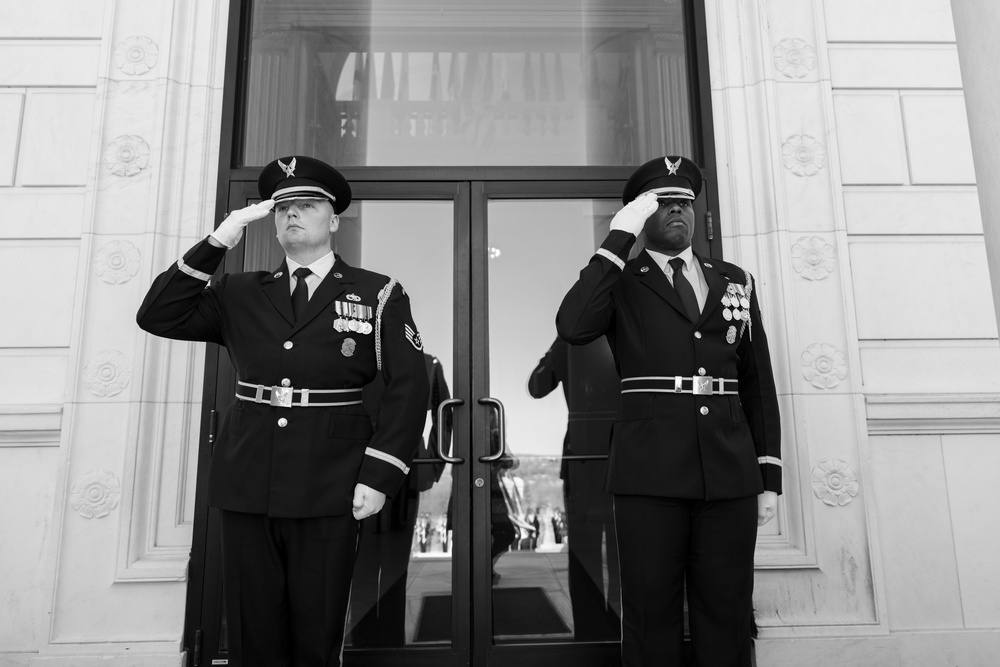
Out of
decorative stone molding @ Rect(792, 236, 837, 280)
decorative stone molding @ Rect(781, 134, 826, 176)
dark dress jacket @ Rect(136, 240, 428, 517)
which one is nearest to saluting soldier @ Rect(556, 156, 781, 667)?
dark dress jacket @ Rect(136, 240, 428, 517)

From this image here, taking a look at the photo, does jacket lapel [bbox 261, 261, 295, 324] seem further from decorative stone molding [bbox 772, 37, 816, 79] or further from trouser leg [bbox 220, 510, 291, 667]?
decorative stone molding [bbox 772, 37, 816, 79]

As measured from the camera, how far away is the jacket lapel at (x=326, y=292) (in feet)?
8.08

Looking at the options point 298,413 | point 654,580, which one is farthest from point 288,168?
point 654,580

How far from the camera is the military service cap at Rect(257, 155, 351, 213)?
257 centimetres

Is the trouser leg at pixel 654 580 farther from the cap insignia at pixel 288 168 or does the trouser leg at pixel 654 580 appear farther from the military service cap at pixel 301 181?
the cap insignia at pixel 288 168

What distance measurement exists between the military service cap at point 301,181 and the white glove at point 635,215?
0.97 m

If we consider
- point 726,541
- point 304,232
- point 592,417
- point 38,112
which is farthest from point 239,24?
point 726,541

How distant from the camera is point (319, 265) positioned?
2.57 metres

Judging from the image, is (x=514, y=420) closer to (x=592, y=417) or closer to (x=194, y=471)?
(x=592, y=417)

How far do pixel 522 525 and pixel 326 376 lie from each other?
128 centimetres

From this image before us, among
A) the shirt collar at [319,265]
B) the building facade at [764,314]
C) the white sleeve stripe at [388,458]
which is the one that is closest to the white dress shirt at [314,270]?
the shirt collar at [319,265]

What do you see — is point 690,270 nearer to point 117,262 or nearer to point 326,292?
point 326,292

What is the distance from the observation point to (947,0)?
356 centimetres

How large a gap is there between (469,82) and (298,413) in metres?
2.07
